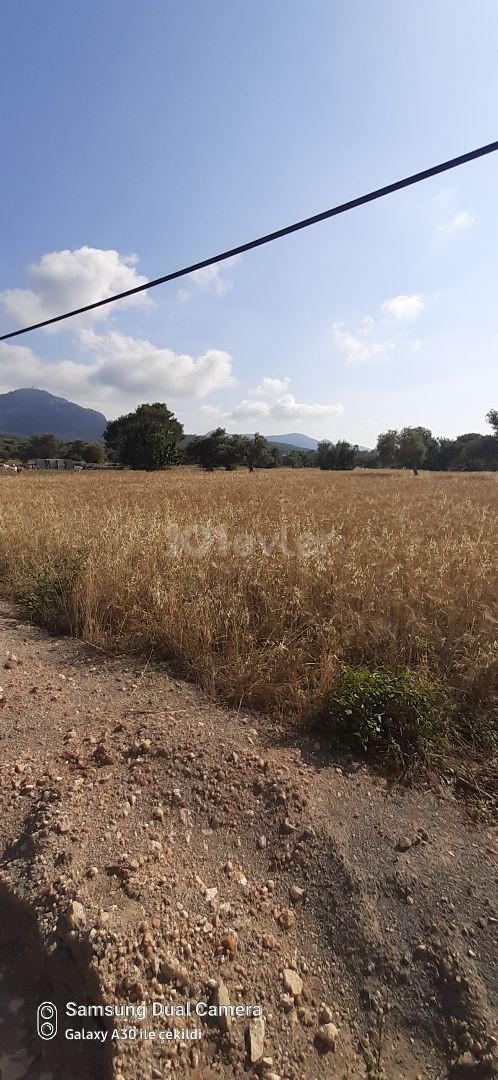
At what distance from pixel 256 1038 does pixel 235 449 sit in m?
66.2

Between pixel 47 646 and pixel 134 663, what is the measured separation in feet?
3.15

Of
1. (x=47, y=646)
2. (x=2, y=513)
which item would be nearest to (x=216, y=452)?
(x=2, y=513)

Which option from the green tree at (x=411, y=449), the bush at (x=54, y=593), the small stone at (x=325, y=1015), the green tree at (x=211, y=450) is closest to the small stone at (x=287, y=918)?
the small stone at (x=325, y=1015)

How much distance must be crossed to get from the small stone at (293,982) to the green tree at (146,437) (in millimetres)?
54379

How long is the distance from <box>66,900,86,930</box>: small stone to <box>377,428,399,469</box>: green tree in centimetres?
6648

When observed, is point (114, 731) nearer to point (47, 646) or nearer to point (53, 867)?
point (53, 867)

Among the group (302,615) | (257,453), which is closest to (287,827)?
(302,615)

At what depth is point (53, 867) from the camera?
5.70 ft

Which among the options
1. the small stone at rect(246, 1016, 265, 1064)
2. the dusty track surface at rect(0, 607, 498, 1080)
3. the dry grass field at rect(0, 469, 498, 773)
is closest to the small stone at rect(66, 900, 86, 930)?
the dusty track surface at rect(0, 607, 498, 1080)

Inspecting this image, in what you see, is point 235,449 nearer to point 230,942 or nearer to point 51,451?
point 51,451

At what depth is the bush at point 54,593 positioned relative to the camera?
4.32m

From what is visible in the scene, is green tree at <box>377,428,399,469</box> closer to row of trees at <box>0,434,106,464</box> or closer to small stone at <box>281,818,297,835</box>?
row of trees at <box>0,434,106,464</box>

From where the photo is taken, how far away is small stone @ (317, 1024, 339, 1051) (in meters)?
1.33

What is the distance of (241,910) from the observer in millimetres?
1654
